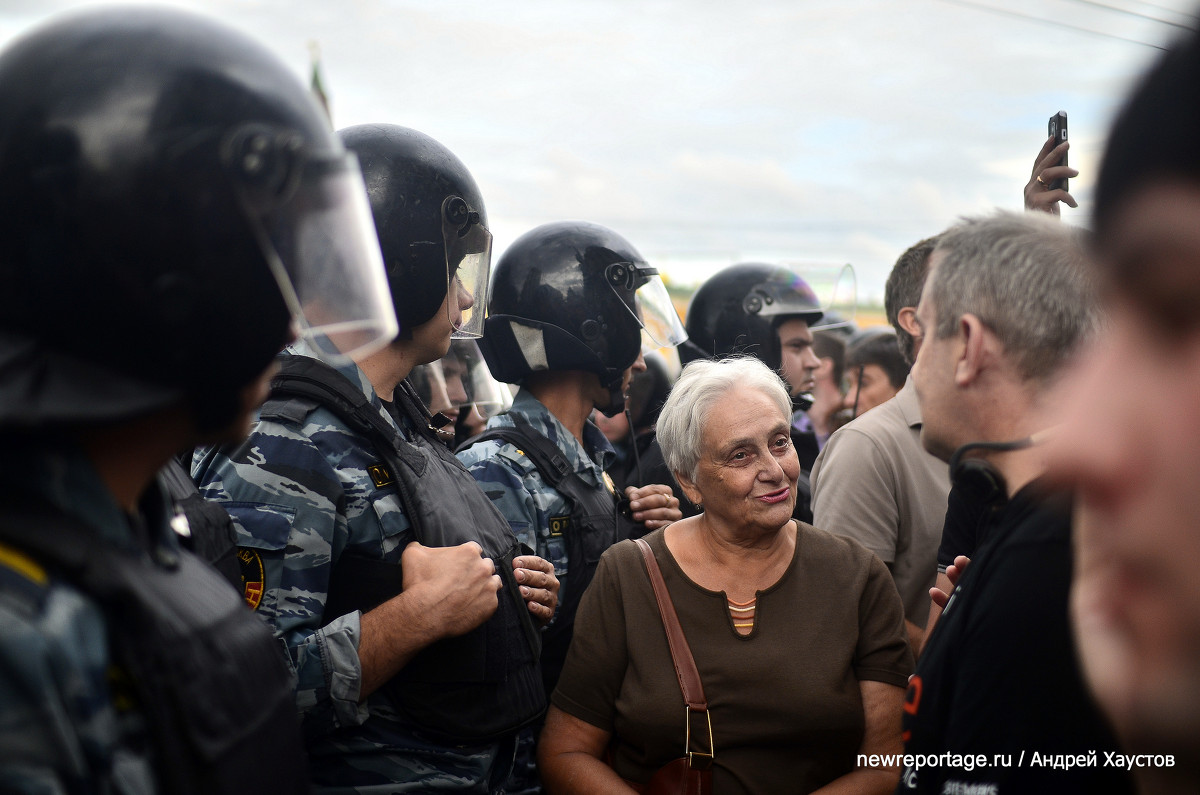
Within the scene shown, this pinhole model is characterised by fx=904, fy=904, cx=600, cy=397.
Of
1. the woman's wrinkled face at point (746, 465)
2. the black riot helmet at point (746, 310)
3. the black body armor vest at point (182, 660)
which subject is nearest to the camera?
the black body armor vest at point (182, 660)

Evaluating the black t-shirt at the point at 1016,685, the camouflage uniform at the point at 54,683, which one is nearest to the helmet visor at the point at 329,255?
the camouflage uniform at the point at 54,683

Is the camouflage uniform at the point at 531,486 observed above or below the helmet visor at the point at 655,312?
below

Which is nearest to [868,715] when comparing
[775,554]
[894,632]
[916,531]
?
[894,632]

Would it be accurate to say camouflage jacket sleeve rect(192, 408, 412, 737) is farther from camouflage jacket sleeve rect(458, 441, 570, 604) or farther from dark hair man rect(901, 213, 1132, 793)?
dark hair man rect(901, 213, 1132, 793)

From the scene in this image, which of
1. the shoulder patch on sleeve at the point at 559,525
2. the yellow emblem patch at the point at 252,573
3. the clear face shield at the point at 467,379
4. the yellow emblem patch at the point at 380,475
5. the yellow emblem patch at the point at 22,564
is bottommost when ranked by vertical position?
the clear face shield at the point at 467,379

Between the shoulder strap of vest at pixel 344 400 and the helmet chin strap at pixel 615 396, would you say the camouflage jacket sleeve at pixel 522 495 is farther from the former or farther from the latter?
the shoulder strap of vest at pixel 344 400

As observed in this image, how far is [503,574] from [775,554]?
1015 millimetres

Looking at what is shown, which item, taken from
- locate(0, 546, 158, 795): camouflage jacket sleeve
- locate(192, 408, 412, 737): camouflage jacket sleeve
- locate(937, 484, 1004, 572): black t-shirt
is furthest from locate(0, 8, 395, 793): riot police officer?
locate(937, 484, 1004, 572): black t-shirt

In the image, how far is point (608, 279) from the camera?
163 inches

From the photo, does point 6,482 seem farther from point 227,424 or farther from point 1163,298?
point 1163,298

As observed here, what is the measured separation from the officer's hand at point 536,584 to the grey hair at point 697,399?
0.82 metres

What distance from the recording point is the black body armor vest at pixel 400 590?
2.24m

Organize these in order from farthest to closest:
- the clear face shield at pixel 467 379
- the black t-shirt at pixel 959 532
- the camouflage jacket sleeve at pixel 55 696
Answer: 1. the clear face shield at pixel 467 379
2. the black t-shirt at pixel 959 532
3. the camouflage jacket sleeve at pixel 55 696

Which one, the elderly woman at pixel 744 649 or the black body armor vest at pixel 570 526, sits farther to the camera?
the black body armor vest at pixel 570 526
